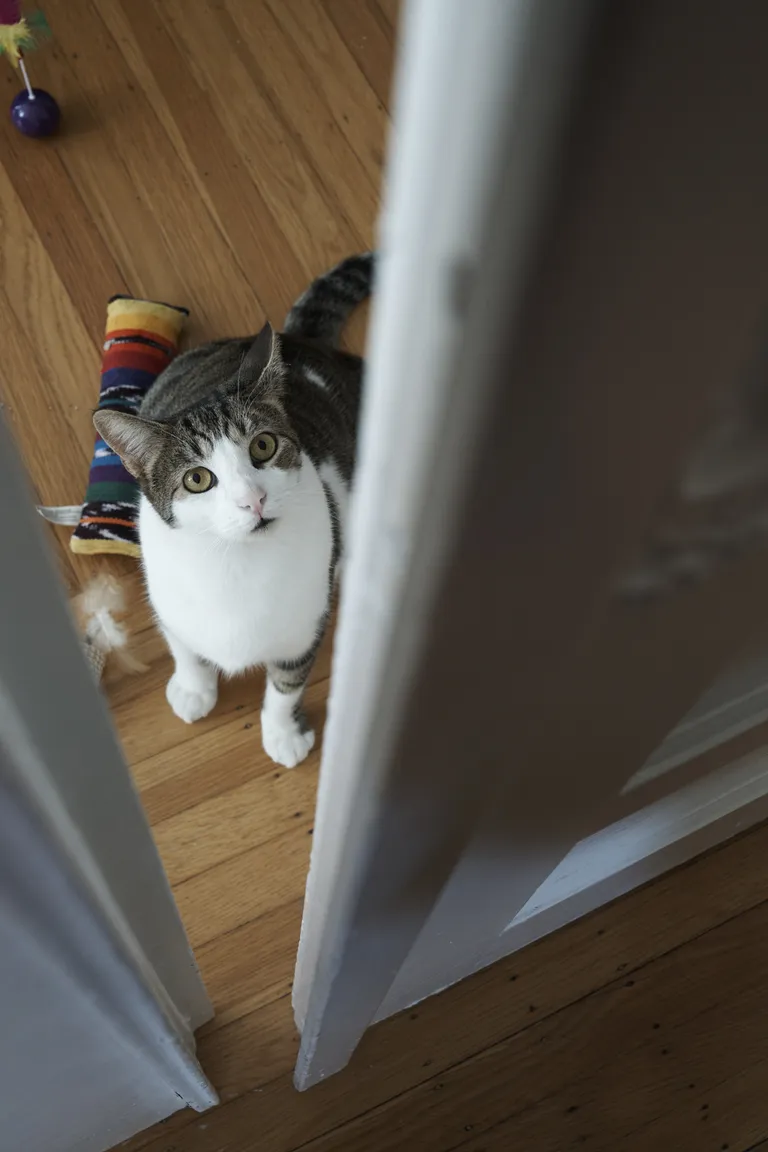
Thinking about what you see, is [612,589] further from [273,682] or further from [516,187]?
[273,682]

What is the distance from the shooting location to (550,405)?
19 centimetres

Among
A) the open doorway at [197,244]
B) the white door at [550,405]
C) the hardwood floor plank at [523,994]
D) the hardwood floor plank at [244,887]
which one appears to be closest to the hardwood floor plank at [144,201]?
the open doorway at [197,244]

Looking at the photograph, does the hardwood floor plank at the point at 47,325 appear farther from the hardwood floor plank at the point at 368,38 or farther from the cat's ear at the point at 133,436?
the hardwood floor plank at the point at 368,38

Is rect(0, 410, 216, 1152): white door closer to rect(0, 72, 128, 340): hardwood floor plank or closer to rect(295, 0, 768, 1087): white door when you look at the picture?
rect(295, 0, 768, 1087): white door

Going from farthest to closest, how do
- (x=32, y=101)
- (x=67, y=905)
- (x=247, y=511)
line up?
(x=32, y=101) → (x=247, y=511) → (x=67, y=905)

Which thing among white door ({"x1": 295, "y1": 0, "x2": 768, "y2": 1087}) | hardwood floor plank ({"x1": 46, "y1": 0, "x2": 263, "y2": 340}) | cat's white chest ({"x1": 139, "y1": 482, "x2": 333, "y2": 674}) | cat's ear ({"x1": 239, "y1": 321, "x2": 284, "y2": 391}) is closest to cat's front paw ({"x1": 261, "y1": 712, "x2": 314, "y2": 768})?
cat's white chest ({"x1": 139, "y1": 482, "x2": 333, "y2": 674})

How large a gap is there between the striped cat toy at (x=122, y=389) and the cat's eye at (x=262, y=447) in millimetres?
333

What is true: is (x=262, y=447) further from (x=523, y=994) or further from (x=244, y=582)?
(x=523, y=994)

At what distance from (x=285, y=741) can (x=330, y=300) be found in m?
0.57

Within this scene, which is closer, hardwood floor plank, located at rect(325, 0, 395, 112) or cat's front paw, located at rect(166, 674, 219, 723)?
cat's front paw, located at rect(166, 674, 219, 723)

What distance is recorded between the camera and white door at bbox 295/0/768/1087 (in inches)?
5.6

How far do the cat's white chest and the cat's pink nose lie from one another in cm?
3

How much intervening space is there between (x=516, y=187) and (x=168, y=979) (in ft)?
2.42

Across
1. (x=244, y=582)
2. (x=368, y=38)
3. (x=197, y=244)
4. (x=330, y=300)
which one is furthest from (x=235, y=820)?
(x=368, y=38)
